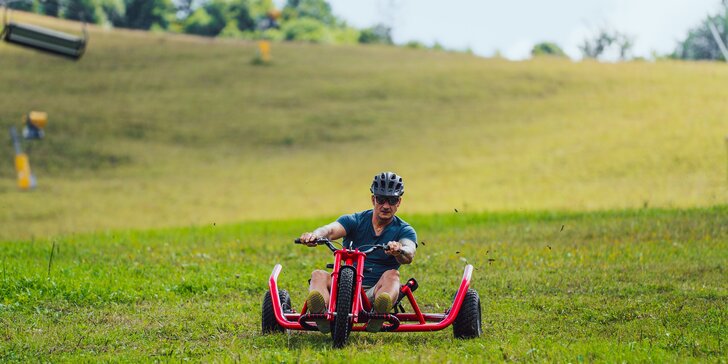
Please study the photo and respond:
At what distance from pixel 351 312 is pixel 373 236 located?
110cm

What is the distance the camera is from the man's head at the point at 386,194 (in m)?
9.24

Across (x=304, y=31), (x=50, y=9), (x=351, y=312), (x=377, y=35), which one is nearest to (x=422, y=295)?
(x=351, y=312)

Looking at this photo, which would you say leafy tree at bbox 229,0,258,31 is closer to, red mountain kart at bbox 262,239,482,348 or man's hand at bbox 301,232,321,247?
red mountain kart at bbox 262,239,482,348

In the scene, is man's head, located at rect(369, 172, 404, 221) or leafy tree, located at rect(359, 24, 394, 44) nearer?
man's head, located at rect(369, 172, 404, 221)

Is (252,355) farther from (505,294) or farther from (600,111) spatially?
(600,111)

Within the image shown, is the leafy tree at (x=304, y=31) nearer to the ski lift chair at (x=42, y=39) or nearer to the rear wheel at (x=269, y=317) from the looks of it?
the ski lift chair at (x=42, y=39)

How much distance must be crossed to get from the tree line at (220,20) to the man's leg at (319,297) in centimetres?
10703

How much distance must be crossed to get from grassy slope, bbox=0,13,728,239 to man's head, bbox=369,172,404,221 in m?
24.3

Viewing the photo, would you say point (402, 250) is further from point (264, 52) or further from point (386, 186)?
point (264, 52)

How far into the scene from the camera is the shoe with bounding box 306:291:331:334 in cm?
860

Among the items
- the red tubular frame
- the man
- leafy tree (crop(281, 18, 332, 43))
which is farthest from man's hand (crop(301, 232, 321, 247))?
leafy tree (crop(281, 18, 332, 43))

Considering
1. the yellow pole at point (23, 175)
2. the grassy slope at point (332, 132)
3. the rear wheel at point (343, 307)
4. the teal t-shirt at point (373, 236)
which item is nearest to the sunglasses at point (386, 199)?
the teal t-shirt at point (373, 236)

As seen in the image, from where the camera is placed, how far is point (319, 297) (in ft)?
28.2

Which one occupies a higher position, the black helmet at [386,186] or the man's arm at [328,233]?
the black helmet at [386,186]
